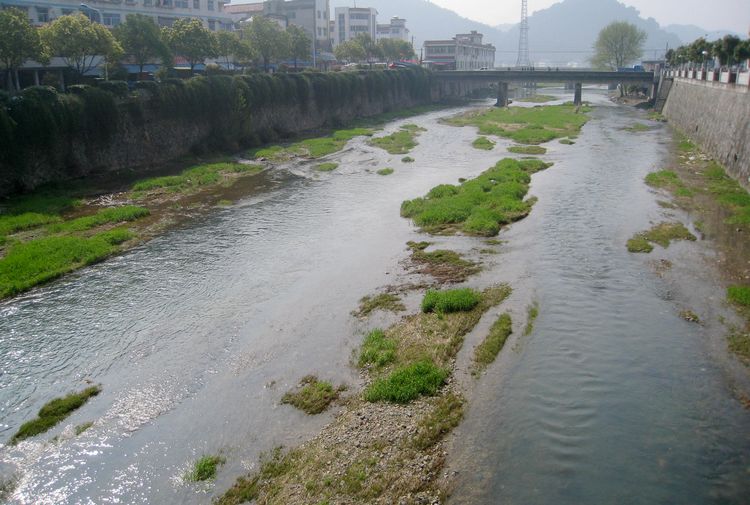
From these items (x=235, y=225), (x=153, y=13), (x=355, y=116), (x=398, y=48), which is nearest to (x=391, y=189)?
(x=235, y=225)

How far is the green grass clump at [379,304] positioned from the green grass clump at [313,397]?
14.2ft

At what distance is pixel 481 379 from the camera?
14.6 meters

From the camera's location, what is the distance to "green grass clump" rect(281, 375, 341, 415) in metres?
13.7

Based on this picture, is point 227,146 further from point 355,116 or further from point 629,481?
point 629,481

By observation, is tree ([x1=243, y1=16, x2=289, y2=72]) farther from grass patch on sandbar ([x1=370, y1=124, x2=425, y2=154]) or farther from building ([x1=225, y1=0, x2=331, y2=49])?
building ([x1=225, y1=0, x2=331, y2=49])

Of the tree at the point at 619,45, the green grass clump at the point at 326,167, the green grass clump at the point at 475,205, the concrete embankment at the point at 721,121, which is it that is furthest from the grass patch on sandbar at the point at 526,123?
the tree at the point at 619,45

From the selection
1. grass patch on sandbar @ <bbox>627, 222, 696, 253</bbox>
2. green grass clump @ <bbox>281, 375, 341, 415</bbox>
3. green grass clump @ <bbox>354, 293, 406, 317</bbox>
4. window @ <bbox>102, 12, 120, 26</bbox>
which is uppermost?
window @ <bbox>102, 12, 120, 26</bbox>

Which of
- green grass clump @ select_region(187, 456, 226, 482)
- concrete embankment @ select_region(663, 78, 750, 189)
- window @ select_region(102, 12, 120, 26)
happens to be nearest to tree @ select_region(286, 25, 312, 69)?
window @ select_region(102, 12, 120, 26)

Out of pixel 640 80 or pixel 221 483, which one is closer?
pixel 221 483

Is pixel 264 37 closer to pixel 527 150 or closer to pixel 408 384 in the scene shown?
pixel 527 150

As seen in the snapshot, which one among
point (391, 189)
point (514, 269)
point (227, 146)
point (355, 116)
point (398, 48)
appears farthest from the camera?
point (398, 48)

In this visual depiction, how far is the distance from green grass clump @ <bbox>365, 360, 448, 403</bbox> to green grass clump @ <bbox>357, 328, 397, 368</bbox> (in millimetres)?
728

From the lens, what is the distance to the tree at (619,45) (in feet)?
396

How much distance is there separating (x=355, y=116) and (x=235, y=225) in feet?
159
